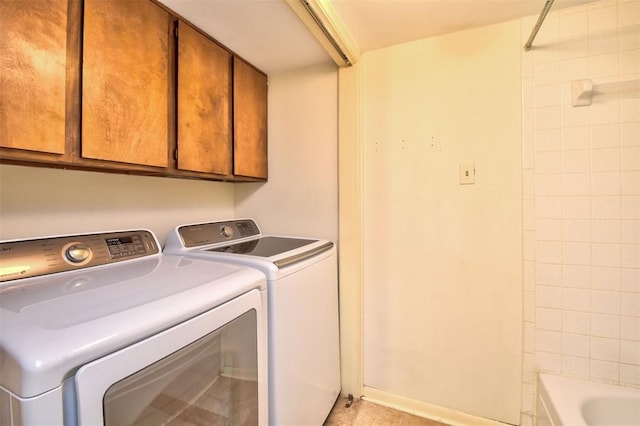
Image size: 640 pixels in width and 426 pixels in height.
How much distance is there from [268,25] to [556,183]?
5.46 ft

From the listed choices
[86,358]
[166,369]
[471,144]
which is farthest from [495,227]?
[86,358]

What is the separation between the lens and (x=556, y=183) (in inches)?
54.1

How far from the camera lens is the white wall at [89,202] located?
105 cm

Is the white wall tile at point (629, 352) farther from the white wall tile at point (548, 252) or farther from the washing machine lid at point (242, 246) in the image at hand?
the washing machine lid at point (242, 246)

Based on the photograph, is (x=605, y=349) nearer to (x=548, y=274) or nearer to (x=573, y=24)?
(x=548, y=274)

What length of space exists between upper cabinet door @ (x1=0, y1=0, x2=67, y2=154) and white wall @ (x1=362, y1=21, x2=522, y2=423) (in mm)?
1423

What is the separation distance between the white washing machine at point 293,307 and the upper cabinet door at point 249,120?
0.42 m

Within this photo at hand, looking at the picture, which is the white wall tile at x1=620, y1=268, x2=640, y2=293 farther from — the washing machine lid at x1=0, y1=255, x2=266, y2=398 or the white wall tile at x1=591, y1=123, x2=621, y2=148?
the washing machine lid at x1=0, y1=255, x2=266, y2=398

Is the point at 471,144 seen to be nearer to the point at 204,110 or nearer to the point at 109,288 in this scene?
the point at 204,110

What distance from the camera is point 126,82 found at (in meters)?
1.08

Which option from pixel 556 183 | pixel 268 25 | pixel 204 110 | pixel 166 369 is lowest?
pixel 166 369

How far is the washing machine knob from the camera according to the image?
1.69 metres

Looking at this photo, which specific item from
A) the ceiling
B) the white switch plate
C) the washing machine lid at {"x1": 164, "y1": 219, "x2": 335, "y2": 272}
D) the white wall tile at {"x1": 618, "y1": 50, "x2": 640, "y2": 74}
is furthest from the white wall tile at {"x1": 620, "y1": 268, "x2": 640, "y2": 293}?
the washing machine lid at {"x1": 164, "y1": 219, "x2": 335, "y2": 272}

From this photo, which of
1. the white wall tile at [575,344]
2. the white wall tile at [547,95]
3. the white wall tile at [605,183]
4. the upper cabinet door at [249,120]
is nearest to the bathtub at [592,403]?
the white wall tile at [575,344]
